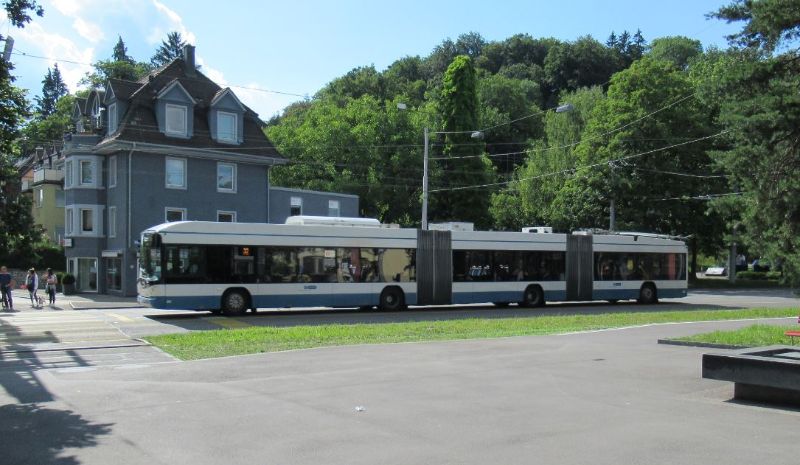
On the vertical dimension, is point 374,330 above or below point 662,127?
below

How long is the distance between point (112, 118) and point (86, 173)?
142 inches

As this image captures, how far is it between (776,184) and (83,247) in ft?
120

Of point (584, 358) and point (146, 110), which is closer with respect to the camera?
point (584, 358)

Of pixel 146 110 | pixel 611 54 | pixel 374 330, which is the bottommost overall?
pixel 374 330

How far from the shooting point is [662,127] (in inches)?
1909

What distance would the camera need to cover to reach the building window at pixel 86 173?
133ft

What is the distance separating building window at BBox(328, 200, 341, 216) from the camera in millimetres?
46844

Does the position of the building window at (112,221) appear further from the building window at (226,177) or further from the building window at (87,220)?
the building window at (226,177)

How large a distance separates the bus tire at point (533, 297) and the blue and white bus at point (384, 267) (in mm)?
42

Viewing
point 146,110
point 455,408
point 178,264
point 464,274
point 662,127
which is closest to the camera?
point 455,408

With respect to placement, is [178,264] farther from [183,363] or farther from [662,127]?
[662,127]

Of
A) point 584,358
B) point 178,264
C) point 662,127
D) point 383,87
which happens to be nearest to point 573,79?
point 383,87

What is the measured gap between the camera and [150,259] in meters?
22.6

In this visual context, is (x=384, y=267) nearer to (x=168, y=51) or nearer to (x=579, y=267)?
(x=579, y=267)
